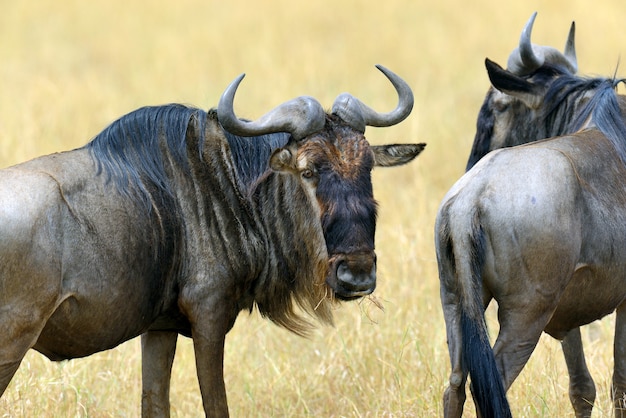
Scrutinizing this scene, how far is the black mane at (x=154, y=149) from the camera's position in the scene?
405 centimetres

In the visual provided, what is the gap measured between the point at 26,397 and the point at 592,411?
262 centimetres

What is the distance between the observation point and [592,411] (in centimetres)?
461

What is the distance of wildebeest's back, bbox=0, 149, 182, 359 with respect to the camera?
3.54 m

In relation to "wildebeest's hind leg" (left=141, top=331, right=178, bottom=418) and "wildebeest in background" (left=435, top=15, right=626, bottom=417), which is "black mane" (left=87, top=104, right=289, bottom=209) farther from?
"wildebeest in background" (left=435, top=15, right=626, bottom=417)

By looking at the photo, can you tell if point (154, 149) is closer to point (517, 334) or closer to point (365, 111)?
point (365, 111)

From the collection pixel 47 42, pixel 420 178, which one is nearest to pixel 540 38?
pixel 420 178

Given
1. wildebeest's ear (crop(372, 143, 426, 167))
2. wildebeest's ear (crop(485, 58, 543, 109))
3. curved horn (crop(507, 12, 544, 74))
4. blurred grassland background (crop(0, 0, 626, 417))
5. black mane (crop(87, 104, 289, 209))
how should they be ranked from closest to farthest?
black mane (crop(87, 104, 289, 209)) < wildebeest's ear (crop(372, 143, 426, 167)) < wildebeest's ear (crop(485, 58, 543, 109)) < blurred grassland background (crop(0, 0, 626, 417)) < curved horn (crop(507, 12, 544, 74))

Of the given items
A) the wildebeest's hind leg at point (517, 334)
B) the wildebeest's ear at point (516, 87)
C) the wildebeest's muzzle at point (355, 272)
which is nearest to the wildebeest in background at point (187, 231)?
the wildebeest's muzzle at point (355, 272)

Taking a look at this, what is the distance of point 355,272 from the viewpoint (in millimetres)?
3807

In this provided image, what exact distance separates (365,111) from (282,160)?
0.44 m

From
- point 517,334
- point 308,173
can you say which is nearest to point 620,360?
point 517,334

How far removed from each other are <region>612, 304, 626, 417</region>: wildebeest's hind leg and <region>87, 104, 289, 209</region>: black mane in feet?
5.42

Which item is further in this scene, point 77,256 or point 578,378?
point 578,378

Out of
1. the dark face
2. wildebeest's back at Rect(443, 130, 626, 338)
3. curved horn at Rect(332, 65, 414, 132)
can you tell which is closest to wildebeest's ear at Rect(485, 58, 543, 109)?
curved horn at Rect(332, 65, 414, 132)
